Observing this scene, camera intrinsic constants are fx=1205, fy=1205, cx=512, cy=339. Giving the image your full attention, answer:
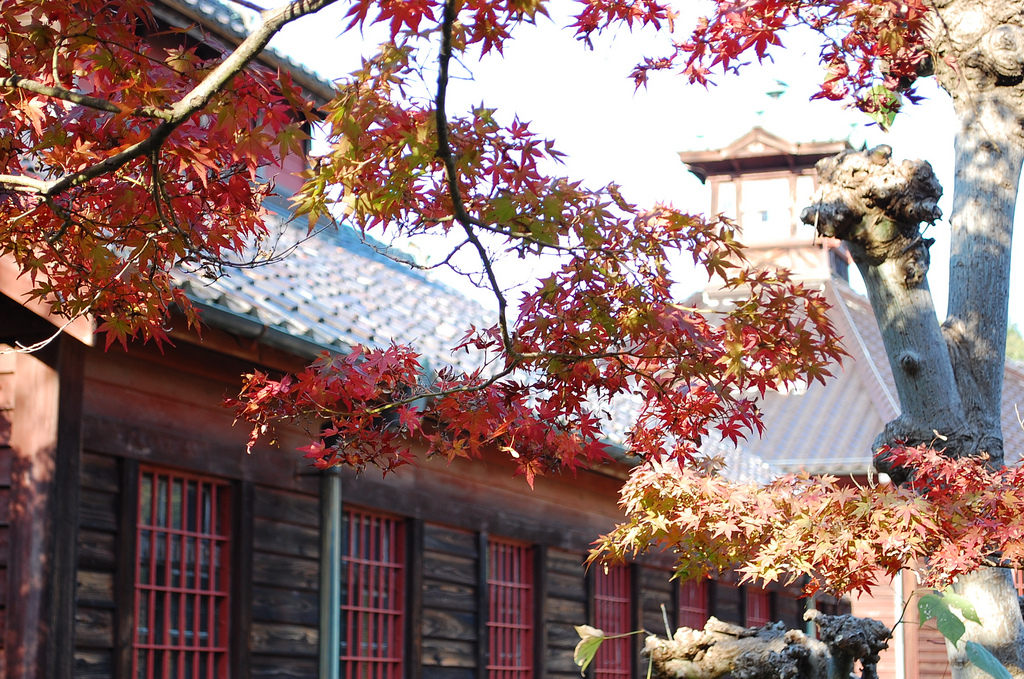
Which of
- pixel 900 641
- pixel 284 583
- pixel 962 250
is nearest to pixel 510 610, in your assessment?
pixel 284 583

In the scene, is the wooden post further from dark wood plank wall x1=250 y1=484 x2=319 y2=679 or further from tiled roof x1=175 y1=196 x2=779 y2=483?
dark wood plank wall x1=250 y1=484 x2=319 y2=679

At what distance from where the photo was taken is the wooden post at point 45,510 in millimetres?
5094

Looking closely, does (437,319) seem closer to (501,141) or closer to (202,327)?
(202,327)

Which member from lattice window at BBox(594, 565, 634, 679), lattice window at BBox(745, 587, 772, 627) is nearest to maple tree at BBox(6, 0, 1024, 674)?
lattice window at BBox(594, 565, 634, 679)

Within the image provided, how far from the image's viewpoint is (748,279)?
13.5ft

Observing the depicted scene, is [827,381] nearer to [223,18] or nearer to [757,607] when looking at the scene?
[757,607]

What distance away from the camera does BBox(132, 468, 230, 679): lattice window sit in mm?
5840

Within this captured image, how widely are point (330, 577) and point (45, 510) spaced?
209cm

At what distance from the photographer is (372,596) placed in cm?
761

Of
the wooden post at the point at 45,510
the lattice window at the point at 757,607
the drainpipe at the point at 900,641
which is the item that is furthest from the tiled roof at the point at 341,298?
the drainpipe at the point at 900,641

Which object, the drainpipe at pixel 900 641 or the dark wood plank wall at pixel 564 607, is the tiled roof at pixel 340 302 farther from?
the drainpipe at pixel 900 641

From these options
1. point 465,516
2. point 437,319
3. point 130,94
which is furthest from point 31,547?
point 437,319

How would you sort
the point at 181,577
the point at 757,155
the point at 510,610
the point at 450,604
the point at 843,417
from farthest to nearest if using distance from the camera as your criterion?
1. the point at 757,155
2. the point at 843,417
3. the point at 510,610
4. the point at 450,604
5. the point at 181,577

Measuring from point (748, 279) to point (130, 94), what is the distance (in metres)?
2.07
